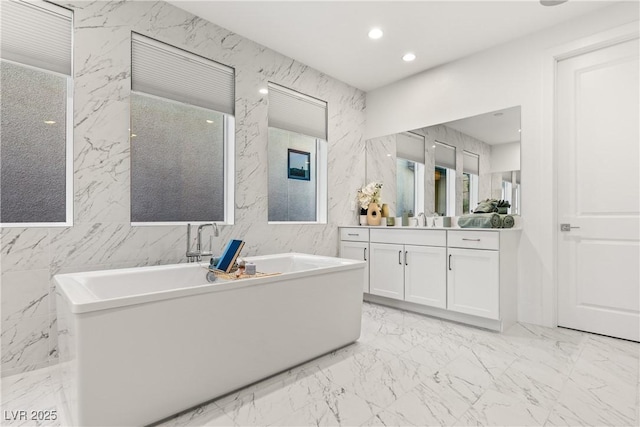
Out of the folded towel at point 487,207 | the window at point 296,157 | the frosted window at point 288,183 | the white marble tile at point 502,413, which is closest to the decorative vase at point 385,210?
the window at point 296,157

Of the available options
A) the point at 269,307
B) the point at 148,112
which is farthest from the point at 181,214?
the point at 269,307

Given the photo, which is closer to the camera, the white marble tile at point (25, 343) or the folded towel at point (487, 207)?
the white marble tile at point (25, 343)

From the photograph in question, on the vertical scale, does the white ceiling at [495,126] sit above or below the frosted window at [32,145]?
above

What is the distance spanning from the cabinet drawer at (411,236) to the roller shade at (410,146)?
0.92 meters

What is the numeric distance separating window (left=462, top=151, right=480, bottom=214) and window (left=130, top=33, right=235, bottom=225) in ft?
7.68

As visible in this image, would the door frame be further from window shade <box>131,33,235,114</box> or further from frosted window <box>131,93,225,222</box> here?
frosted window <box>131,93,225,222</box>

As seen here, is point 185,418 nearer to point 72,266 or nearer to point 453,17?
point 72,266

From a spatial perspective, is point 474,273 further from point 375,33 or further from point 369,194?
point 375,33

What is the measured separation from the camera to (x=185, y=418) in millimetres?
1609

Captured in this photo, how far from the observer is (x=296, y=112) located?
12.1 ft

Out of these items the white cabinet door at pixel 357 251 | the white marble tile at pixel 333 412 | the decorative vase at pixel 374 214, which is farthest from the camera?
the decorative vase at pixel 374 214

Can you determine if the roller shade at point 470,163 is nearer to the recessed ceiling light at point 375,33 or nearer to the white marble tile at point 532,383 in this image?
the recessed ceiling light at point 375,33

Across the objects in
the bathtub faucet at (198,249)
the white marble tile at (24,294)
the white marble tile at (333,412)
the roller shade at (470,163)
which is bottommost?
the white marble tile at (333,412)

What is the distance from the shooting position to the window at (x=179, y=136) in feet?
8.64
